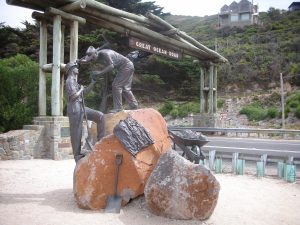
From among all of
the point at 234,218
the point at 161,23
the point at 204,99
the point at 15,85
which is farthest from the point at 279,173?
the point at 204,99

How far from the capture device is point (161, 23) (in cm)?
1411

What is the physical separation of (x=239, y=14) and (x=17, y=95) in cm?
5345

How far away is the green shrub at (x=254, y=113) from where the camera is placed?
80.1ft

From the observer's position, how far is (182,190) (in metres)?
4.83

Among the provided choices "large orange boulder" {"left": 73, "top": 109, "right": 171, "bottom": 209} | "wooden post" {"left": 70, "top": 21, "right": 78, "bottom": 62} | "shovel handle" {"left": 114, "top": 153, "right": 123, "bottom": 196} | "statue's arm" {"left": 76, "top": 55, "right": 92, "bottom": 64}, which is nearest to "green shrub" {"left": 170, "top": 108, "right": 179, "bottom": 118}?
"wooden post" {"left": 70, "top": 21, "right": 78, "bottom": 62}

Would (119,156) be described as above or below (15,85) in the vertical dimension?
below

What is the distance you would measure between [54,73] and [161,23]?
5.45 metres

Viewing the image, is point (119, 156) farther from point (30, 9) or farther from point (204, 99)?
point (204, 99)

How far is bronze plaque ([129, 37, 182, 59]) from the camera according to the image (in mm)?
13367

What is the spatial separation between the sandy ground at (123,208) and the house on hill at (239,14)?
52.5m

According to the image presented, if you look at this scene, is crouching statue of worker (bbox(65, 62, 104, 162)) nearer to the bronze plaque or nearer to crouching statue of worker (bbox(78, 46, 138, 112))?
crouching statue of worker (bbox(78, 46, 138, 112))

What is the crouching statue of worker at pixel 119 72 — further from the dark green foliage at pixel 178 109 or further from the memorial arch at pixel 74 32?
the dark green foliage at pixel 178 109

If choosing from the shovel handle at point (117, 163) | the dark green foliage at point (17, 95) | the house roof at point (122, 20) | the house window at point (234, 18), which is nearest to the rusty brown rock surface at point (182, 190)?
the shovel handle at point (117, 163)

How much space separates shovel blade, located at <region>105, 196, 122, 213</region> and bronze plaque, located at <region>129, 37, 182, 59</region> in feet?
28.2
